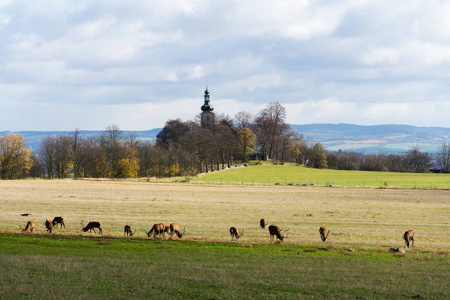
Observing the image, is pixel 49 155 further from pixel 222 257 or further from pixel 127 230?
pixel 222 257

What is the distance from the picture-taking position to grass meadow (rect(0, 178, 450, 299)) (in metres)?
15.5

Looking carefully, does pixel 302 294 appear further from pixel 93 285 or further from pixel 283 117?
pixel 283 117

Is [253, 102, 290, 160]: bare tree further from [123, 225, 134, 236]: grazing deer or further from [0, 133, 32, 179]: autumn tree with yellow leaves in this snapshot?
[123, 225, 134, 236]: grazing deer

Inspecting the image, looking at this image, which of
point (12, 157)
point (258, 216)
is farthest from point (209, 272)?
point (12, 157)

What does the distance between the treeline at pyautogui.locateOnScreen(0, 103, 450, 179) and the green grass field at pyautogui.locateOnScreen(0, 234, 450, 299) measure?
89424mm

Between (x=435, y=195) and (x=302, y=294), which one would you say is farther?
(x=435, y=195)

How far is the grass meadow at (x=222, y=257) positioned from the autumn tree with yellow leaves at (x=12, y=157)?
60439mm

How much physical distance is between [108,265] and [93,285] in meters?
3.74

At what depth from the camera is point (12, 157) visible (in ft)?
339

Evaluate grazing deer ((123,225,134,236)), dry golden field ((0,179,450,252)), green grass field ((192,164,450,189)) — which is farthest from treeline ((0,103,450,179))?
grazing deer ((123,225,134,236))

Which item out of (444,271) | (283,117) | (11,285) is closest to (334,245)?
(444,271)

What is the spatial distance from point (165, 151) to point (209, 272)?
11037 centimetres

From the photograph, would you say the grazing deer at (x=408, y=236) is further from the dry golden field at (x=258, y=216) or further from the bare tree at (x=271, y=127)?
the bare tree at (x=271, y=127)

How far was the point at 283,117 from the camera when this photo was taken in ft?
513
